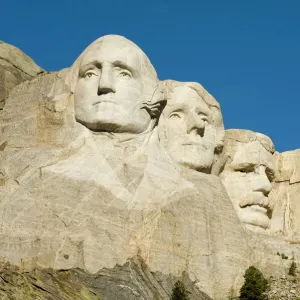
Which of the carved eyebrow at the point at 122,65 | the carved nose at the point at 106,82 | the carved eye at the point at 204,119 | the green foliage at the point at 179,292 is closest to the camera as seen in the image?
the green foliage at the point at 179,292

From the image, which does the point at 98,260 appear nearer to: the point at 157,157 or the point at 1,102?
the point at 157,157

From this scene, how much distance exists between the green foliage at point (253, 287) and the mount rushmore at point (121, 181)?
6.9 inches

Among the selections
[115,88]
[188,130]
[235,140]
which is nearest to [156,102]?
[115,88]

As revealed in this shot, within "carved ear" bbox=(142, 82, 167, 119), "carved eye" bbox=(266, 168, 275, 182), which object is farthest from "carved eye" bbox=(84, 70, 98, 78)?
"carved eye" bbox=(266, 168, 275, 182)

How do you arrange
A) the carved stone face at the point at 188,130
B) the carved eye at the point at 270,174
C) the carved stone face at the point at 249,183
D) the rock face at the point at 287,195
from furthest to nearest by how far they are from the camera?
the carved eye at the point at 270,174 < the rock face at the point at 287,195 < the carved stone face at the point at 249,183 < the carved stone face at the point at 188,130

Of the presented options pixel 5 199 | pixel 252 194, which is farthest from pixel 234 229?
pixel 5 199

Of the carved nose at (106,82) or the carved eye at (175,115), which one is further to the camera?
the carved eye at (175,115)

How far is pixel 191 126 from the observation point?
26047 millimetres

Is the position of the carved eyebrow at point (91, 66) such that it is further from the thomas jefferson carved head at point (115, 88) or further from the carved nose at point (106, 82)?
the carved nose at point (106, 82)

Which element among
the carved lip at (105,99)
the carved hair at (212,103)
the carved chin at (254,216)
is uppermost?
the carved hair at (212,103)

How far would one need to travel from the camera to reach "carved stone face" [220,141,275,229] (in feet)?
89.4

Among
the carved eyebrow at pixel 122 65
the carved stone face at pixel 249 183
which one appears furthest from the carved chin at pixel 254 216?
the carved eyebrow at pixel 122 65

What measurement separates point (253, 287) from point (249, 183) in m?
3.71

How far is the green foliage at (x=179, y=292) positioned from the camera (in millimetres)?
23062
